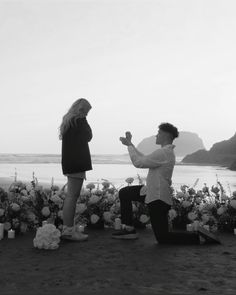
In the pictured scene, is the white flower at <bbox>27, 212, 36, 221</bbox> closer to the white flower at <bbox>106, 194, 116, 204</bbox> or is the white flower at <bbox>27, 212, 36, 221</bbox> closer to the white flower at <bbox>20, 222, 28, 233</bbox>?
the white flower at <bbox>20, 222, 28, 233</bbox>

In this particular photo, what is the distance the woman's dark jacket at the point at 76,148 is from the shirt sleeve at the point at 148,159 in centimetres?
67

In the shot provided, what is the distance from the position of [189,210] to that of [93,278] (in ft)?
12.2

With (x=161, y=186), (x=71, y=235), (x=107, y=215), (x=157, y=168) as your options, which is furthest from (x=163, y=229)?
(x=107, y=215)

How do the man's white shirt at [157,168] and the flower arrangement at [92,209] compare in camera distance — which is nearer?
the man's white shirt at [157,168]

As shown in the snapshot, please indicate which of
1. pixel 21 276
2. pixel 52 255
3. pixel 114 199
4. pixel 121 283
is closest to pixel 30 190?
pixel 114 199

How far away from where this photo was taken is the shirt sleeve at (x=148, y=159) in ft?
19.7

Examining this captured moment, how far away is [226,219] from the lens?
297 inches

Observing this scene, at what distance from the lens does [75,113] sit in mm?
6227

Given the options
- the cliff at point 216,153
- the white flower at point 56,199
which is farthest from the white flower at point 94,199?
the cliff at point 216,153

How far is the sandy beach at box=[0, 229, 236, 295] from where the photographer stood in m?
3.99

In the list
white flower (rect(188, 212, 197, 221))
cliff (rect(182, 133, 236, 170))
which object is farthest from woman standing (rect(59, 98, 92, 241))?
cliff (rect(182, 133, 236, 170))

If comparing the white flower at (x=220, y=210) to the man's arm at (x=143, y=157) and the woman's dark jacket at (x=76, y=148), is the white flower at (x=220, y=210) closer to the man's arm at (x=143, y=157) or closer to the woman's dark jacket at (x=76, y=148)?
the man's arm at (x=143, y=157)

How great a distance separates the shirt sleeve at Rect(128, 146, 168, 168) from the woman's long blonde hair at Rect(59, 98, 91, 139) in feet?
2.84

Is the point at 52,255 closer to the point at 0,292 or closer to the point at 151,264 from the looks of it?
the point at 151,264
